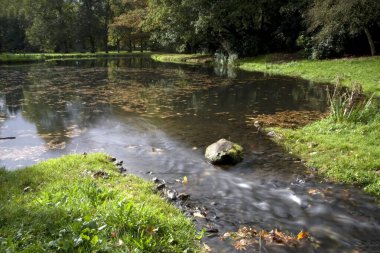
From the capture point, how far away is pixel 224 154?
971 cm

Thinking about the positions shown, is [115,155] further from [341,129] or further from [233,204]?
[341,129]

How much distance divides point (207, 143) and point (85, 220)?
23.0 feet

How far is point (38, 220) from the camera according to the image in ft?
16.4

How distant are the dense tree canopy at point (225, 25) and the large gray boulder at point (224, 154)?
58.1 ft

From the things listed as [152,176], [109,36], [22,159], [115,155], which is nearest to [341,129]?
[152,176]

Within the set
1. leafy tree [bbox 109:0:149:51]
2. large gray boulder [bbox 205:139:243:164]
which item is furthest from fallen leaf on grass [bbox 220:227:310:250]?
leafy tree [bbox 109:0:149:51]

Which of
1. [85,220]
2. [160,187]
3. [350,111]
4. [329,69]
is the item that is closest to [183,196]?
[160,187]

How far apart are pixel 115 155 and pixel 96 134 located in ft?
9.08

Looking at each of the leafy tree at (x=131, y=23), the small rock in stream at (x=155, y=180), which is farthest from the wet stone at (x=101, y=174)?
the leafy tree at (x=131, y=23)

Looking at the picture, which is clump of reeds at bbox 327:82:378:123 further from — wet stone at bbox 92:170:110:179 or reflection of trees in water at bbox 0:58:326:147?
wet stone at bbox 92:170:110:179

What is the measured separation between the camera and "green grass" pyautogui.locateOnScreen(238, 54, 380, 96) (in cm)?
2070

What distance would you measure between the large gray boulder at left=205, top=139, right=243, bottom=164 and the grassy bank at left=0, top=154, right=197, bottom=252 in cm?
280

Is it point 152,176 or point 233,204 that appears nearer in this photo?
point 233,204

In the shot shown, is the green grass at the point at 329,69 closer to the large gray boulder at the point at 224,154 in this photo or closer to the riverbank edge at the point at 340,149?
the riverbank edge at the point at 340,149
